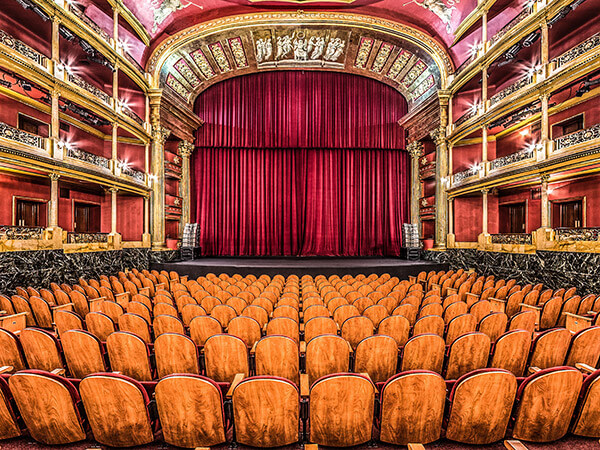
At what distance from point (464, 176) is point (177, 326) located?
11996 millimetres

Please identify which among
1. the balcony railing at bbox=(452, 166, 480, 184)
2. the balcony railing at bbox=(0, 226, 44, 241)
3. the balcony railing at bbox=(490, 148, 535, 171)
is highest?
the balcony railing at bbox=(490, 148, 535, 171)

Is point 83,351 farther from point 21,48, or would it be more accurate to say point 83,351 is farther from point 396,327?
point 21,48

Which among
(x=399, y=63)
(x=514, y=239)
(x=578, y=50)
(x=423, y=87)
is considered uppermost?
(x=399, y=63)

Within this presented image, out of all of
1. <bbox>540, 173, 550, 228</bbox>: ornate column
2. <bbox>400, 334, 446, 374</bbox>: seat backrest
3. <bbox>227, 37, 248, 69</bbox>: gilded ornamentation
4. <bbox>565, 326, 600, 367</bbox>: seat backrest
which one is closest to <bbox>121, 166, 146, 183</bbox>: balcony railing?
<bbox>227, 37, 248, 69</bbox>: gilded ornamentation

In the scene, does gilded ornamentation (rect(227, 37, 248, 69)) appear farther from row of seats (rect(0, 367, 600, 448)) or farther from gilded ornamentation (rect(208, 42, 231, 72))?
row of seats (rect(0, 367, 600, 448))

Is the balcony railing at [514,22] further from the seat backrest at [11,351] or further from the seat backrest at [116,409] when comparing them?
the seat backrest at [11,351]

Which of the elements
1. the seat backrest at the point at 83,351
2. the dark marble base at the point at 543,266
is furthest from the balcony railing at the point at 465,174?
the seat backrest at the point at 83,351

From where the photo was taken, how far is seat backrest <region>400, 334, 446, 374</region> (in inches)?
119

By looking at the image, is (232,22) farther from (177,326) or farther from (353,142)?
(177,326)

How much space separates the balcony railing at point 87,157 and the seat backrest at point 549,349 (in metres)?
11.5

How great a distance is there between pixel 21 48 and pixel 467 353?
11.3m

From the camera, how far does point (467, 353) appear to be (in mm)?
3072

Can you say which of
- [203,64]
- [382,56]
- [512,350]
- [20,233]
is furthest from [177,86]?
[512,350]

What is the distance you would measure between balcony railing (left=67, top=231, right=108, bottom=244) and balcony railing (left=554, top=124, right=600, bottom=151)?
44.3 feet
